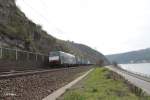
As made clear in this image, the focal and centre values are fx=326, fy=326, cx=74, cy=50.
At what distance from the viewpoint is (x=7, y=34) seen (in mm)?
39031

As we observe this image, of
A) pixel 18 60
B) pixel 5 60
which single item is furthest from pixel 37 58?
pixel 5 60

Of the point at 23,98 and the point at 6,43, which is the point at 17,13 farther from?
the point at 23,98

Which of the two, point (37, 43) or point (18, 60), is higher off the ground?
point (37, 43)

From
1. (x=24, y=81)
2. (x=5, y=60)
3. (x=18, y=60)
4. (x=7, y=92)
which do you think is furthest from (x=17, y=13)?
(x=7, y=92)

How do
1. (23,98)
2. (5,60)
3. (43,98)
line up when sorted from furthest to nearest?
(5,60), (43,98), (23,98)

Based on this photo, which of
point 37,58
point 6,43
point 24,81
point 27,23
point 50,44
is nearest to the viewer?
point 24,81

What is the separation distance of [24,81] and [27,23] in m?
37.0

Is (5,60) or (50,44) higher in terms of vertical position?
(50,44)

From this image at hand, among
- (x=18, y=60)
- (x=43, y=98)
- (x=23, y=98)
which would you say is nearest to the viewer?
(x=23, y=98)

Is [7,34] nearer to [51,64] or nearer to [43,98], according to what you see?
[51,64]

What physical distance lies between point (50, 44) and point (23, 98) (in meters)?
57.1

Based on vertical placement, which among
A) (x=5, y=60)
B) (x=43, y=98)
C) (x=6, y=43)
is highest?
(x=6, y=43)

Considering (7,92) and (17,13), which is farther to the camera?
(17,13)

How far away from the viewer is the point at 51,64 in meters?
50.2
